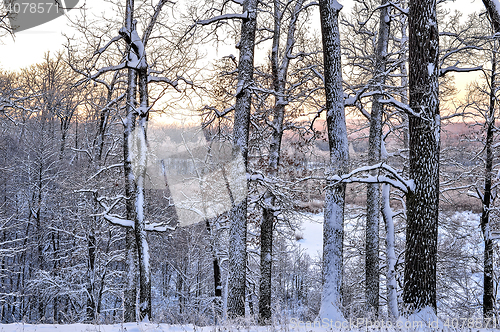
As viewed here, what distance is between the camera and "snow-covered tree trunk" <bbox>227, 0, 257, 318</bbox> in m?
8.87

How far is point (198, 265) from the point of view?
25109mm

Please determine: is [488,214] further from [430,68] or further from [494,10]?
[430,68]

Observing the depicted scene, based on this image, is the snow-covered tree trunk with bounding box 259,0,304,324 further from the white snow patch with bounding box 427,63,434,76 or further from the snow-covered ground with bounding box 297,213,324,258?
the snow-covered ground with bounding box 297,213,324,258

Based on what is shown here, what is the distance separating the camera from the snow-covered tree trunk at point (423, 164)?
6031 mm

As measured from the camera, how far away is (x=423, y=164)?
20.3 ft

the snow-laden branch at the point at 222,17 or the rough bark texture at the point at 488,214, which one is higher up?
the snow-laden branch at the point at 222,17

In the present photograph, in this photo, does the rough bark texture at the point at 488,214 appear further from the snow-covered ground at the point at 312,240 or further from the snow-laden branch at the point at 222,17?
the snow-covered ground at the point at 312,240

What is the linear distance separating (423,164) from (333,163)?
1943mm

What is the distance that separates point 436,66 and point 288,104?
6014 mm

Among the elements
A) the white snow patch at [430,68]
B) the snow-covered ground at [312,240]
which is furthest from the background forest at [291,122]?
the snow-covered ground at [312,240]

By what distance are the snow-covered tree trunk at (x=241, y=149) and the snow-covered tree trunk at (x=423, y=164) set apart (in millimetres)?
3962

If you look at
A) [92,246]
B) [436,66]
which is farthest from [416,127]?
[92,246]

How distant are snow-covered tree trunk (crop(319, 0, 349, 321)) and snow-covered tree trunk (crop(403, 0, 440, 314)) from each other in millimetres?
1593

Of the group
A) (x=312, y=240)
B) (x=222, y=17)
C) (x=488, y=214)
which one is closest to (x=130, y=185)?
(x=222, y=17)
